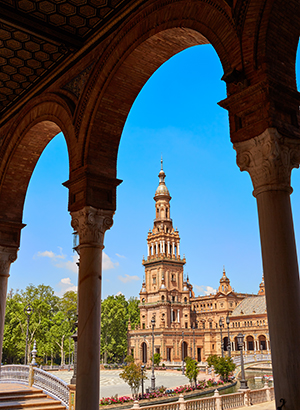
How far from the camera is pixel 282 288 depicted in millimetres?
3574

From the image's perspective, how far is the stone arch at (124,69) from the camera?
5.71 metres

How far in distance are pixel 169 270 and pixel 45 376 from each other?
47.8 metres

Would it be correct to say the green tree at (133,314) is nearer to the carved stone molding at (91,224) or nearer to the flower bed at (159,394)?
the flower bed at (159,394)

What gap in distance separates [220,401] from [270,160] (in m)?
14.1

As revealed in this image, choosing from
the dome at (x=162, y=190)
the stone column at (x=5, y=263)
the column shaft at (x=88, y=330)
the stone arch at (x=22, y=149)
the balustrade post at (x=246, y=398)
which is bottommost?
the balustrade post at (x=246, y=398)

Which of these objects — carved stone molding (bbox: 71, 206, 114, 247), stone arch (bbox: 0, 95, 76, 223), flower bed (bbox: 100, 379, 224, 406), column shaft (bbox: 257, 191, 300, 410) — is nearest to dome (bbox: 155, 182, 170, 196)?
flower bed (bbox: 100, 379, 224, 406)

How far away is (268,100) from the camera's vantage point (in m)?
4.03

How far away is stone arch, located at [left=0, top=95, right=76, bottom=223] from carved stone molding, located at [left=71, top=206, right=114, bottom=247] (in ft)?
7.16

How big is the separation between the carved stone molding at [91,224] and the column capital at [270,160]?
9.86ft

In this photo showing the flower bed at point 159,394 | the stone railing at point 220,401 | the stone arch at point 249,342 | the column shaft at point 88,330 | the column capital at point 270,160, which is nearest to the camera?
the column capital at point 270,160

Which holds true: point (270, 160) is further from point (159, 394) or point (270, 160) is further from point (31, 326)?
point (31, 326)

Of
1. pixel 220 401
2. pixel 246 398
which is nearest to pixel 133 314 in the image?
pixel 246 398

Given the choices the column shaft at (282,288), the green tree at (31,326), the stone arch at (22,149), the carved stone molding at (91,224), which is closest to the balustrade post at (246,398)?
the stone arch at (22,149)

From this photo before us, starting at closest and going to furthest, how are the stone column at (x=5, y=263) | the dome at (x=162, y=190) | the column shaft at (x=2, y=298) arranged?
1. the column shaft at (x=2, y=298)
2. the stone column at (x=5, y=263)
3. the dome at (x=162, y=190)
